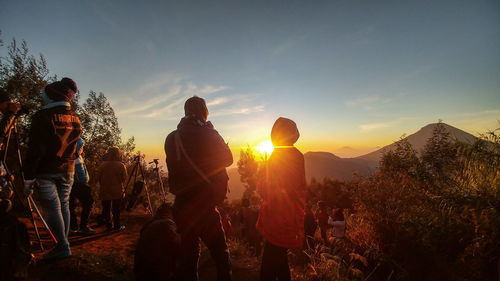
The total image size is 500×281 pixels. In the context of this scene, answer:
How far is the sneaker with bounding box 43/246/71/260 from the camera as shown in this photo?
130 inches

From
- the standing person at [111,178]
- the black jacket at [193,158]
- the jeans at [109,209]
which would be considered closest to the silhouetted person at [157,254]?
the black jacket at [193,158]

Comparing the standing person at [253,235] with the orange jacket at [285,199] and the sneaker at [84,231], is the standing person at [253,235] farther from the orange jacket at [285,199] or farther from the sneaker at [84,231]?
the orange jacket at [285,199]

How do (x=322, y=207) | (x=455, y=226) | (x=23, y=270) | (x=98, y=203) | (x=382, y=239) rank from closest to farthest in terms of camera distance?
(x=23, y=270) → (x=455, y=226) → (x=382, y=239) → (x=322, y=207) → (x=98, y=203)

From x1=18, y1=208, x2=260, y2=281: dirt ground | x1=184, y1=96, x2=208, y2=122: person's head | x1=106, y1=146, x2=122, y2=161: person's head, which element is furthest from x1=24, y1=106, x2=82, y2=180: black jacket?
x1=106, y1=146, x2=122, y2=161: person's head

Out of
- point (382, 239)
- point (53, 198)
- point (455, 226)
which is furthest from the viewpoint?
point (382, 239)

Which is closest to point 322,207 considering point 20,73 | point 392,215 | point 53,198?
point 392,215

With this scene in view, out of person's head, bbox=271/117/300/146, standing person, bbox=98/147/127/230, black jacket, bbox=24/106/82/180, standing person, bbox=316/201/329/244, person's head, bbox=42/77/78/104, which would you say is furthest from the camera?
standing person, bbox=316/201/329/244

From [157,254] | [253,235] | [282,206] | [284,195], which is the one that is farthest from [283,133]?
[253,235]

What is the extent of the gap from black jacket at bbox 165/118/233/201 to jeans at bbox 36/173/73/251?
1.95 meters

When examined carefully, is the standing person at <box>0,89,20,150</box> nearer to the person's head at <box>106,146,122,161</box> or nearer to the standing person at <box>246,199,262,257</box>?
the person's head at <box>106,146,122,161</box>

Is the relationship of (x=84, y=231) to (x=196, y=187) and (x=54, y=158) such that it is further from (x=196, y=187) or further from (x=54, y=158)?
(x=196, y=187)

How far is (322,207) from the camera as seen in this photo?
32.3ft

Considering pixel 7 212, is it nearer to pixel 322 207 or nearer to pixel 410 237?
pixel 410 237

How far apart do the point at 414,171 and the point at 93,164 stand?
1060 inches
